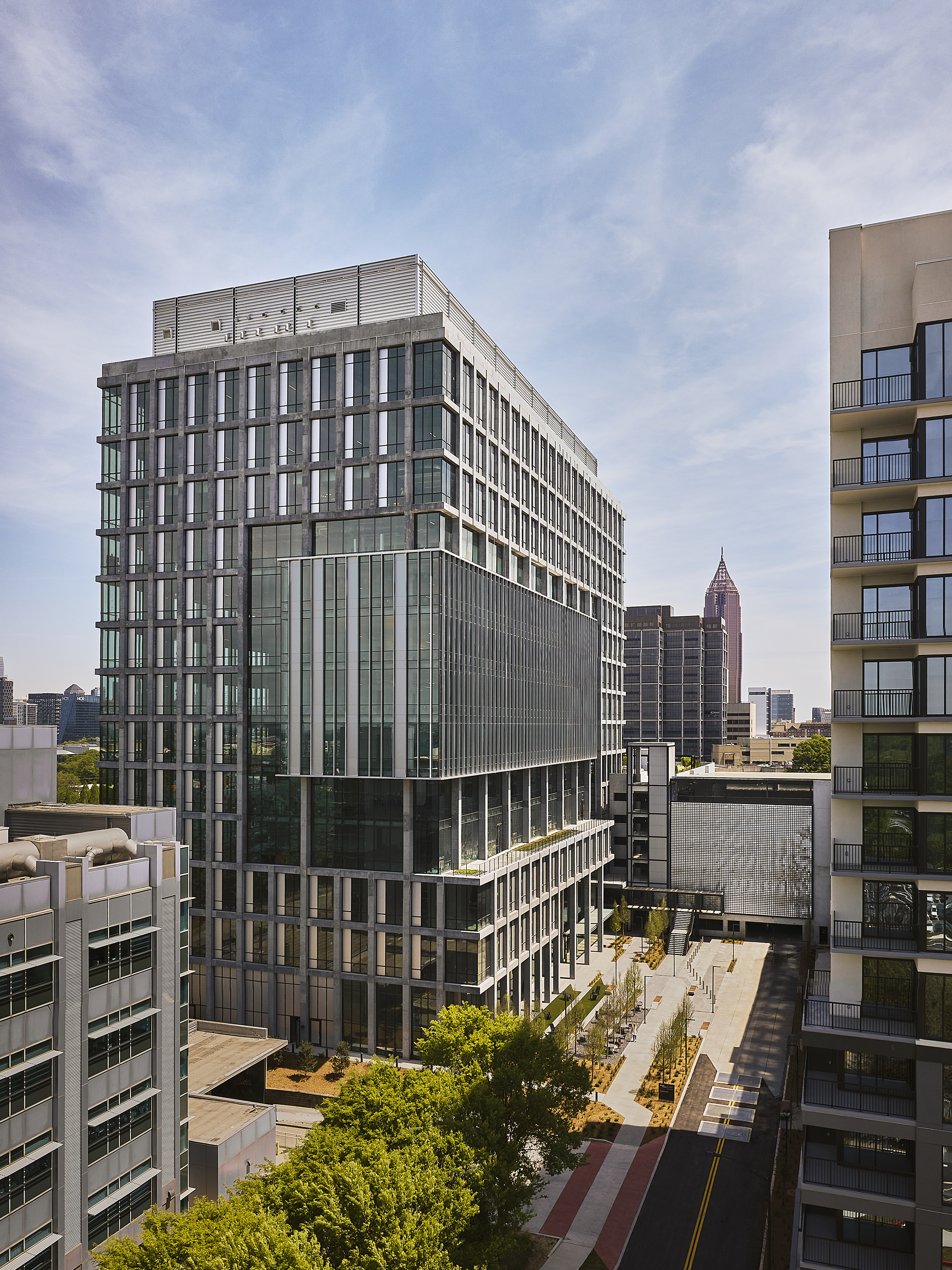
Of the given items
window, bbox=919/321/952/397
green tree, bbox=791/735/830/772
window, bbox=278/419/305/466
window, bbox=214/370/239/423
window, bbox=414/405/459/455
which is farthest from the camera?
green tree, bbox=791/735/830/772

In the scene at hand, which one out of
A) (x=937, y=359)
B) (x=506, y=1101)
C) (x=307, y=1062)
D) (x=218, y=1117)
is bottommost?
(x=307, y=1062)

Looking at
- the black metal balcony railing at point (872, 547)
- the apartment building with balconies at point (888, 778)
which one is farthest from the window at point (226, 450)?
the black metal balcony railing at point (872, 547)

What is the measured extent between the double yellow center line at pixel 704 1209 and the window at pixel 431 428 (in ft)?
160

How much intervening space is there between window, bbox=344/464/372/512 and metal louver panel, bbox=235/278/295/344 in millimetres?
13739

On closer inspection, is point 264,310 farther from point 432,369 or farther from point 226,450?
point 432,369

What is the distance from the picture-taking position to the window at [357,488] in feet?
210

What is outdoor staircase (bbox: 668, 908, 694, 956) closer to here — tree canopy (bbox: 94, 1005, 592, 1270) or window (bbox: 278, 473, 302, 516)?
tree canopy (bbox: 94, 1005, 592, 1270)

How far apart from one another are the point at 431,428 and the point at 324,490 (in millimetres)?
9699

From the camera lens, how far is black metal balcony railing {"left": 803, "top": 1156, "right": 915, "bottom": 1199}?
33.8 m

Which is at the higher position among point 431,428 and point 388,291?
point 388,291

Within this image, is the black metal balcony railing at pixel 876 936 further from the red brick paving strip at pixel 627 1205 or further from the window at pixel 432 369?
the window at pixel 432 369

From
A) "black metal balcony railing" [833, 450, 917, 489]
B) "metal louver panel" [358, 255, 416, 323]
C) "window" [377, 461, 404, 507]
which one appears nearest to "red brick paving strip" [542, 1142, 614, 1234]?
"black metal balcony railing" [833, 450, 917, 489]

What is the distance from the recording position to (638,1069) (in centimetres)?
6338

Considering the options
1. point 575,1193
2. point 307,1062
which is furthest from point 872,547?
point 307,1062
